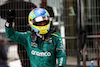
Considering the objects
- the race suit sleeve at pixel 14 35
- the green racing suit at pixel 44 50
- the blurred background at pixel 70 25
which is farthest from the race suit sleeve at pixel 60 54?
the blurred background at pixel 70 25

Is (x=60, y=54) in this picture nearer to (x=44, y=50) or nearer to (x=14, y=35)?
(x=44, y=50)

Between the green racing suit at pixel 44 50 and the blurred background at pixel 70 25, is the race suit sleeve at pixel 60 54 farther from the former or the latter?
the blurred background at pixel 70 25

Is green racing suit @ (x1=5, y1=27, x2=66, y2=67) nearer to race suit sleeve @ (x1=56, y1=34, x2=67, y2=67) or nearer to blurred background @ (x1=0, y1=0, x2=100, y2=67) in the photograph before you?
race suit sleeve @ (x1=56, y1=34, x2=67, y2=67)

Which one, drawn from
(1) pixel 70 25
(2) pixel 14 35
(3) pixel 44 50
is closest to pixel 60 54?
(3) pixel 44 50

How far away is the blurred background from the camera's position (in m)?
5.30

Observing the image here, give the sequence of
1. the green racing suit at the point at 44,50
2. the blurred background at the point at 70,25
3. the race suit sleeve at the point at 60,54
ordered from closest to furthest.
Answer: the race suit sleeve at the point at 60,54, the green racing suit at the point at 44,50, the blurred background at the point at 70,25

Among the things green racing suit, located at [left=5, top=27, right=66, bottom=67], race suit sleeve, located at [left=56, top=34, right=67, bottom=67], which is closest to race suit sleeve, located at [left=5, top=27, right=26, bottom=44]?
green racing suit, located at [left=5, top=27, right=66, bottom=67]

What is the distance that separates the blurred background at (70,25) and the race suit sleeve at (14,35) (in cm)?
172

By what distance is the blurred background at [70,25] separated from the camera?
530 centimetres

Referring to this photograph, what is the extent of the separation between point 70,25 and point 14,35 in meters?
2.28

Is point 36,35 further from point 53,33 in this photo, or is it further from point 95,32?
point 95,32

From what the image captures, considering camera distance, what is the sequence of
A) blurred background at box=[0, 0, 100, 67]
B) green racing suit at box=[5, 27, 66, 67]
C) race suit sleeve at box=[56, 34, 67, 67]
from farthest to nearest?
1. blurred background at box=[0, 0, 100, 67]
2. green racing suit at box=[5, 27, 66, 67]
3. race suit sleeve at box=[56, 34, 67, 67]

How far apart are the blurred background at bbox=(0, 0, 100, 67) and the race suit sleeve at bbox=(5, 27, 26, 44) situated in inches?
67.6

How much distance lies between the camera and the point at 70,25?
541cm
